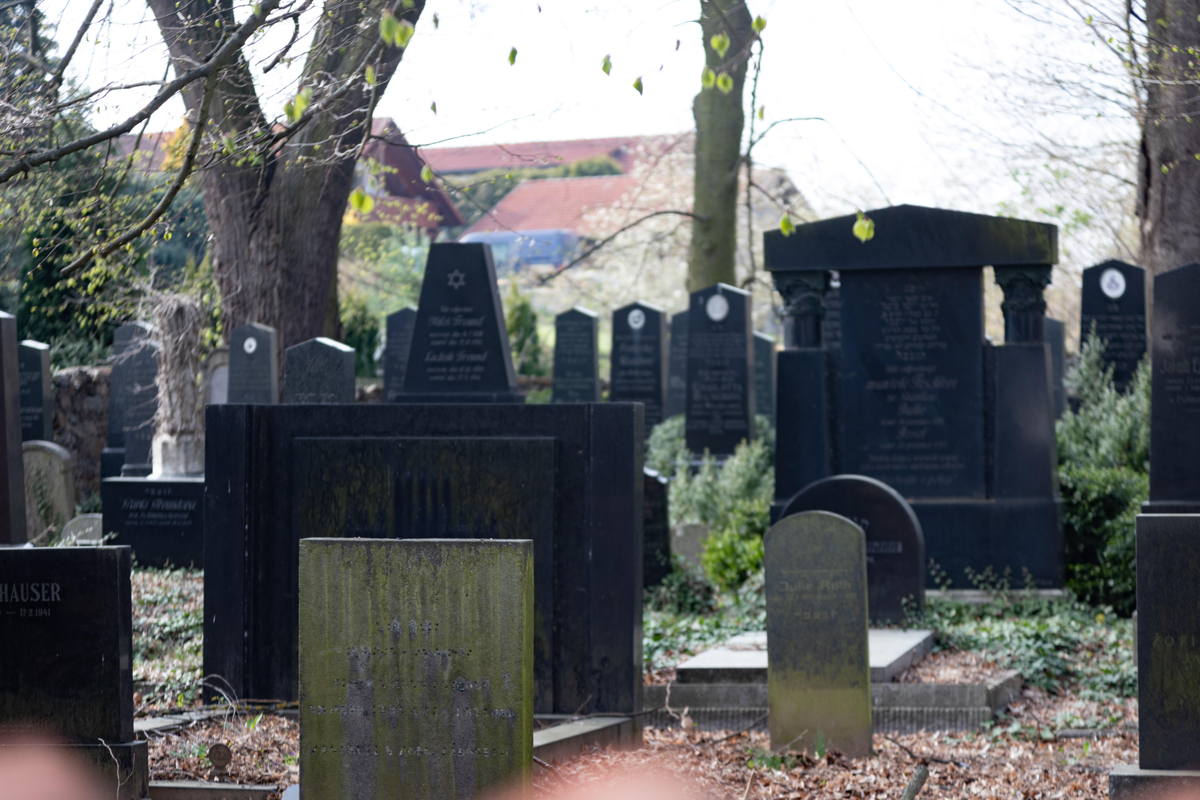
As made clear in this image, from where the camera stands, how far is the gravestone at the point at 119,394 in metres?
18.9

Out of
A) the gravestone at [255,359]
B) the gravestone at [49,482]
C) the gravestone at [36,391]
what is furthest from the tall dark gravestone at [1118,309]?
the gravestone at [36,391]

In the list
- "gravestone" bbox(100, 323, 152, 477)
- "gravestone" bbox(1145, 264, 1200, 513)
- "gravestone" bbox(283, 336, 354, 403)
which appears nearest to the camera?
"gravestone" bbox(1145, 264, 1200, 513)

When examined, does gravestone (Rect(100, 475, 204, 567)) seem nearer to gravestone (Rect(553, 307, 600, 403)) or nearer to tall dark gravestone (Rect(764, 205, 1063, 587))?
tall dark gravestone (Rect(764, 205, 1063, 587))

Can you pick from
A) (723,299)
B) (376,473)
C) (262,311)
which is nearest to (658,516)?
(262,311)

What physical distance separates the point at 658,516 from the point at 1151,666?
24.7ft

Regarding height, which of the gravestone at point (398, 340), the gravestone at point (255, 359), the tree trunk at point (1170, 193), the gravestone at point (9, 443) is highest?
the tree trunk at point (1170, 193)

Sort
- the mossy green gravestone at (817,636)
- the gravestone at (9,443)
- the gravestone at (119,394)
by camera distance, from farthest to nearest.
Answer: the gravestone at (119,394) < the gravestone at (9,443) < the mossy green gravestone at (817,636)

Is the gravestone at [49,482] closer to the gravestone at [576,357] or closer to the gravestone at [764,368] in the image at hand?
the gravestone at [576,357]

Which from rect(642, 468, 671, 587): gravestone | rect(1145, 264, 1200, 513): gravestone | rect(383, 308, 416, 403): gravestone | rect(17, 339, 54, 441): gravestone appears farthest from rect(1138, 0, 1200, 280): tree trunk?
rect(383, 308, 416, 403): gravestone

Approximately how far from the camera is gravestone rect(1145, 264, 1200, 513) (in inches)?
420

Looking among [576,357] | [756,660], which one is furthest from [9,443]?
[576,357]

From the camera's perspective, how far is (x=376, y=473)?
748 cm

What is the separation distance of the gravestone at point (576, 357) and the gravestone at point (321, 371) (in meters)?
13.0

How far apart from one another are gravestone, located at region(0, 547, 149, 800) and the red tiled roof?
6293 centimetres
